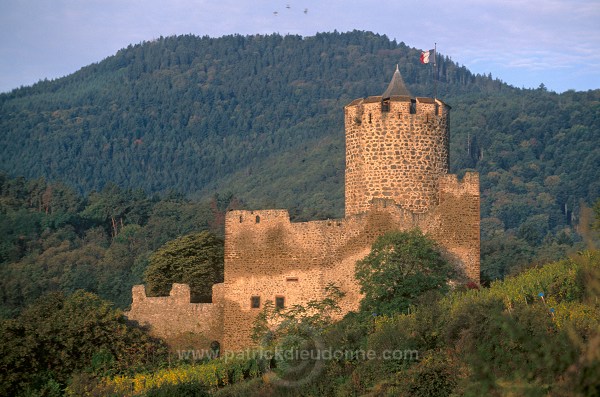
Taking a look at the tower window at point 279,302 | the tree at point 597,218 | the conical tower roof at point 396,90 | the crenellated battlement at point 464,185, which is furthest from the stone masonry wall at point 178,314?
the tree at point 597,218

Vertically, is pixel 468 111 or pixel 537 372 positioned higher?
pixel 468 111

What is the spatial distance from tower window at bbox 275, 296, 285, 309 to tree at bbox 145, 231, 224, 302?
441 cm

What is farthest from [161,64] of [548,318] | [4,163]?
[548,318]

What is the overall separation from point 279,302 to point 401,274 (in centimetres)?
326

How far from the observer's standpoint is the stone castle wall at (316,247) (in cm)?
3052

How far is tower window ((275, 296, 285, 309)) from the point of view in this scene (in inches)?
1218

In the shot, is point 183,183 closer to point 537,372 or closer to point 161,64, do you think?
point 161,64

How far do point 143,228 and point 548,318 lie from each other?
4902cm

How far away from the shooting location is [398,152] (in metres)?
31.1

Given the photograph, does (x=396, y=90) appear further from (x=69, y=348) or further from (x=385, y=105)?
(x=69, y=348)

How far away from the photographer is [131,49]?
184500 mm

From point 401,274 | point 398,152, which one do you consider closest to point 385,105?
point 398,152

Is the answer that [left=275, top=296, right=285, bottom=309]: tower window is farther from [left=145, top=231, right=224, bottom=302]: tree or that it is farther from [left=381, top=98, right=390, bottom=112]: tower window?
[left=381, top=98, right=390, bottom=112]: tower window

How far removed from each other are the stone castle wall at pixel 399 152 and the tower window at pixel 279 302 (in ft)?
9.49
